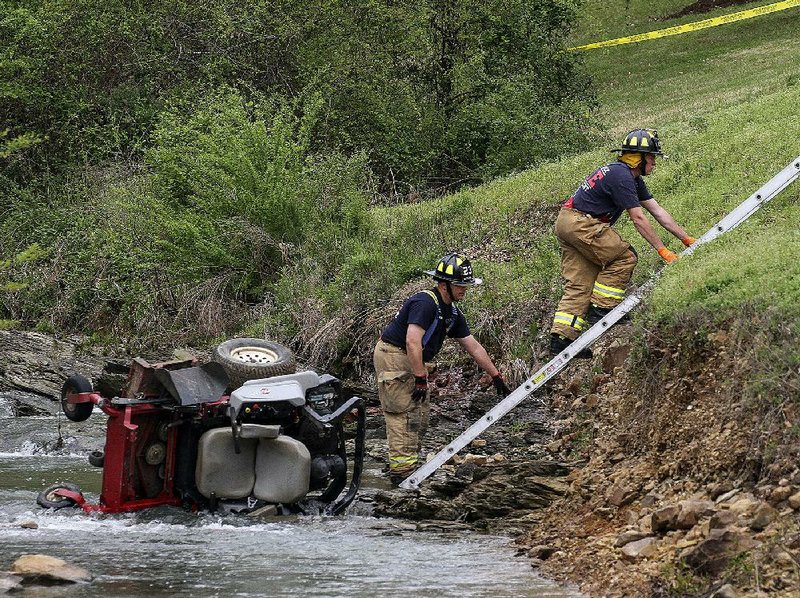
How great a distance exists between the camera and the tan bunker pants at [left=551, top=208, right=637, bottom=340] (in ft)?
38.9

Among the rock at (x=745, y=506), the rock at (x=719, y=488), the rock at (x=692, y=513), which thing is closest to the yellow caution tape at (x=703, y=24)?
the rock at (x=719, y=488)

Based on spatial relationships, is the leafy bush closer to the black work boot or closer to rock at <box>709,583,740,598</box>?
the black work boot

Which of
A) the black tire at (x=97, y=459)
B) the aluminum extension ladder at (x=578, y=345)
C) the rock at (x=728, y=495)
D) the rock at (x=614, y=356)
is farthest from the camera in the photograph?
the rock at (x=614, y=356)

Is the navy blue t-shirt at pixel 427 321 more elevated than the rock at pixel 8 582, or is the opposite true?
the navy blue t-shirt at pixel 427 321

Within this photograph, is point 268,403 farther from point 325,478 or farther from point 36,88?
point 36,88

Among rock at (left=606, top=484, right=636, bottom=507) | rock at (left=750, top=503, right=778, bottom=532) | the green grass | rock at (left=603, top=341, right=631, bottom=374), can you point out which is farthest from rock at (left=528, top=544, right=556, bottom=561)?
the green grass

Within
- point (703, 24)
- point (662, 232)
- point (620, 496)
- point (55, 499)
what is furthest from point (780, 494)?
point (703, 24)

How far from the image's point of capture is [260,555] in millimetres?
9398

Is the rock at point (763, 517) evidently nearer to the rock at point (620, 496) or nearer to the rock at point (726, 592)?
the rock at point (726, 592)

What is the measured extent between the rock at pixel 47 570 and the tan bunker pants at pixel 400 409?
154 inches

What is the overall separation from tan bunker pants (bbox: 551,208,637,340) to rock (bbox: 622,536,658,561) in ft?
13.9

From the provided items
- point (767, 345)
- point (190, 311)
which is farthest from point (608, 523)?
point (190, 311)

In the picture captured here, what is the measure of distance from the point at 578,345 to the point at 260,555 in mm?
3626

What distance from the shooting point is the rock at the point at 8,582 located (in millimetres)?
8148
